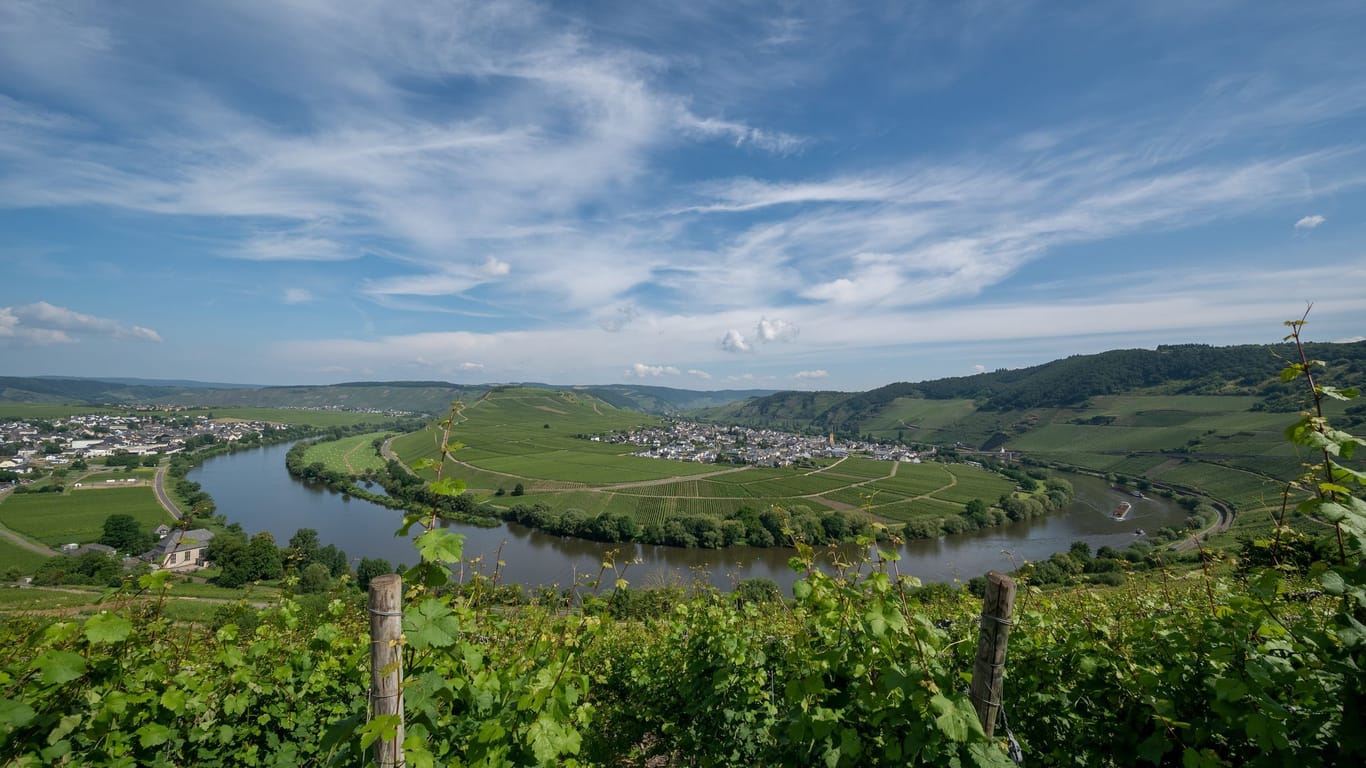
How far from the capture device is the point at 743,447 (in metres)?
130

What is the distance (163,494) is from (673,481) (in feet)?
210

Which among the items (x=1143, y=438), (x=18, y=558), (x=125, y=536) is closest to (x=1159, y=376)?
(x=1143, y=438)

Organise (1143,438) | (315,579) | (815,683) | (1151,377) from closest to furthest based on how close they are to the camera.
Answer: (815,683), (315,579), (1143,438), (1151,377)

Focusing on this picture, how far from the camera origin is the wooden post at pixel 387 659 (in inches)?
91.6

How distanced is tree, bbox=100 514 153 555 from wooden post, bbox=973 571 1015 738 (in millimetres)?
58159

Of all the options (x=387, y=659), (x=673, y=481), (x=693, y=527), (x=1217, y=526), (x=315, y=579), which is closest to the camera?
(x=387, y=659)

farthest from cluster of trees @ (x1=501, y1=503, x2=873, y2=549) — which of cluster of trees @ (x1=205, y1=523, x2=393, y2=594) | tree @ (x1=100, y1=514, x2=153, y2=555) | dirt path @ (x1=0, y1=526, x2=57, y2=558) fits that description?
dirt path @ (x1=0, y1=526, x2=57, y2=558)

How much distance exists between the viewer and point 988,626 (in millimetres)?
2467

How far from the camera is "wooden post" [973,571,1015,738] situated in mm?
2471

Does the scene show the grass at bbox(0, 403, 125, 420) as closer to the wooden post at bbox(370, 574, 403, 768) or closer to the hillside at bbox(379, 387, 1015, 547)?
the hillside at bbox(379, 387, 1015, 547)

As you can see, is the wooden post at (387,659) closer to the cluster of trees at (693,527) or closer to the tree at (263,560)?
the tree at (263,560)

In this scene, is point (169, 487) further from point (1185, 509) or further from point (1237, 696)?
point (1185, 509)

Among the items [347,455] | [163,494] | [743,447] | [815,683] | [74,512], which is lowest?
[743,447]

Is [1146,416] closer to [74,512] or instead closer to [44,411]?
[74,512]
